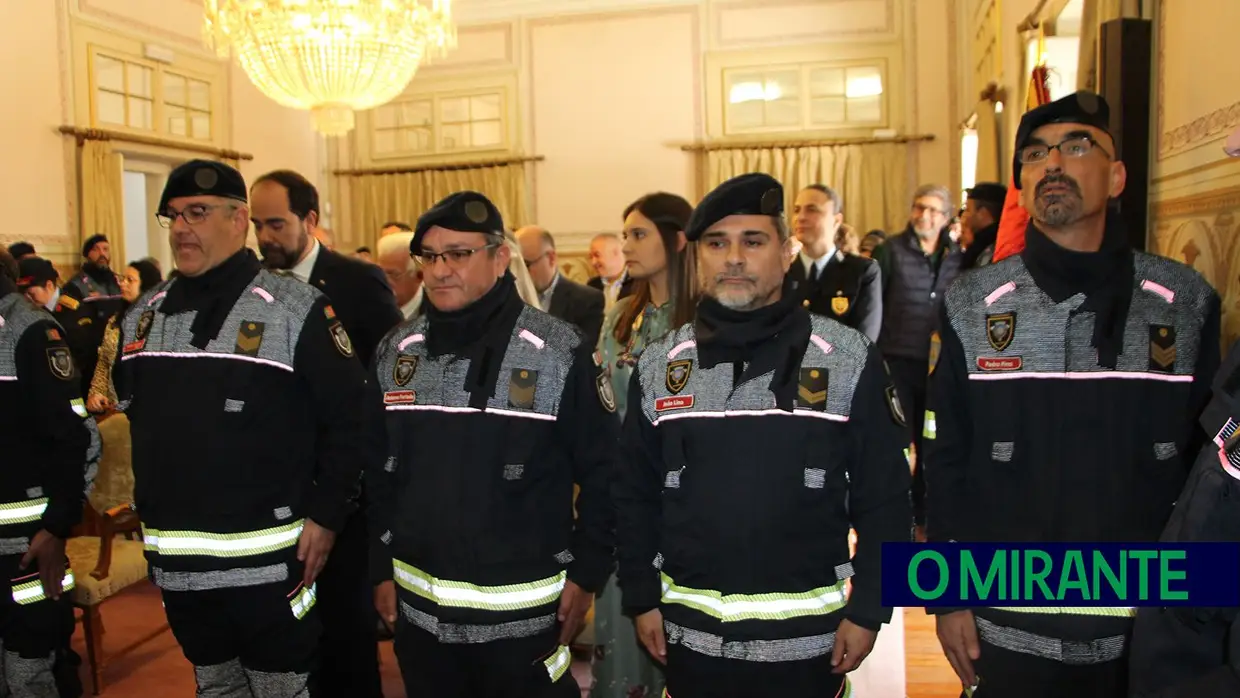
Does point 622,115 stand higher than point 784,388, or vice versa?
point 622,115

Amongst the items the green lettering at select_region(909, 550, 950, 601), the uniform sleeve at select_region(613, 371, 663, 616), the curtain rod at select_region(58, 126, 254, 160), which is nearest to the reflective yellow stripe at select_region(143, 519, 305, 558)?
the uniform sleeve at select_region(613, 371, 663, 616)

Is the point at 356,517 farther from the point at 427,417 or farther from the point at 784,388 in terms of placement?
the point at 784,388

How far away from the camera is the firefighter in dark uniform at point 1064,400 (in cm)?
173

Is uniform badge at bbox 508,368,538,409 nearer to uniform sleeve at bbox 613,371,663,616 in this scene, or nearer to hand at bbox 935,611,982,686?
uniform sleeve at bbox 613,371,663,616

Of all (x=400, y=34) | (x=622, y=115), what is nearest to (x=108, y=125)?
(x=400, y=34)

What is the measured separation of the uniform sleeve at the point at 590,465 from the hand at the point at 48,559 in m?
1.55

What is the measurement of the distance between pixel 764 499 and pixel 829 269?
2.83 m

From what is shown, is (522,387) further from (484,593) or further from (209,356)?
(209,356)

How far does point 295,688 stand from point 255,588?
270 mm

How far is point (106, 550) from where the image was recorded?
131 inches

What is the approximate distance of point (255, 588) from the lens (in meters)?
2.24

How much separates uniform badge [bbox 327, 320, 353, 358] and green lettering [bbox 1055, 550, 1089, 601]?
5.65 feet

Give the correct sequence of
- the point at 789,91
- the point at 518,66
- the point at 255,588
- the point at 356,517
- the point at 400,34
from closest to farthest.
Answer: the point at 255,588
the point at 356,517
the point at 400,34
the point at 789,91
the point at 518,66

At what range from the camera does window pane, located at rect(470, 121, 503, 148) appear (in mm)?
10117
